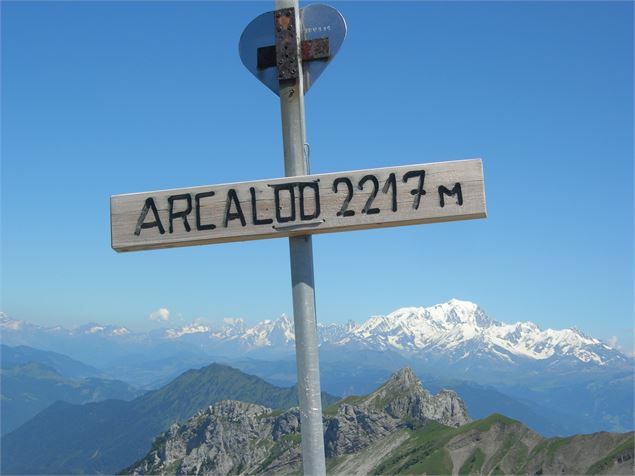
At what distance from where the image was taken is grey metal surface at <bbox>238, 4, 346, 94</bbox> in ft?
16.6

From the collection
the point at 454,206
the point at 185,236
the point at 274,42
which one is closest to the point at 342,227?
the point at 454,206

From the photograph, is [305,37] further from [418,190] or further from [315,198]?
[418,190]

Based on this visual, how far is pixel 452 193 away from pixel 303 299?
1196mm

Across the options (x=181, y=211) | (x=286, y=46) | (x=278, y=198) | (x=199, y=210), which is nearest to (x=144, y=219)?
(x=181, y=211)

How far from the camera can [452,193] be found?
189 inches

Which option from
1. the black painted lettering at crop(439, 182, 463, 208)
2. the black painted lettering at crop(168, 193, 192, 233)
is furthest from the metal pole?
the black painted lettering at crop(439, 182, 463, 208)

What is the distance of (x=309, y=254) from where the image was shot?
16.3 feet

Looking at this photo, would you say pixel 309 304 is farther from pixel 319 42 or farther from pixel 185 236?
pixel 319 42

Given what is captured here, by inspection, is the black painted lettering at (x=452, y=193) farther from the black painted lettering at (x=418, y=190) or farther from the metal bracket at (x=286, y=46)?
the metal bracket at (x=286, y=46)

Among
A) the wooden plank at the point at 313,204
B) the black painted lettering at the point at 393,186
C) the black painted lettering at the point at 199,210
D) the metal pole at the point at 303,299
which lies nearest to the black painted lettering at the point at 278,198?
the wooden plank at the point at 313,204

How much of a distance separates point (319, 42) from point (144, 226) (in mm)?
1753

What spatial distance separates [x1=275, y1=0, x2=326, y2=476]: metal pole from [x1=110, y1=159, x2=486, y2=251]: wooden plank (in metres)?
0.16

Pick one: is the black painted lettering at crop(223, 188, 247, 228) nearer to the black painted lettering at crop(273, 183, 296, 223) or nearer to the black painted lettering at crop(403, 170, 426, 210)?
the black painted lettering at crop(273, 183, 296, 223)

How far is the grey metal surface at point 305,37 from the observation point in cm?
507
